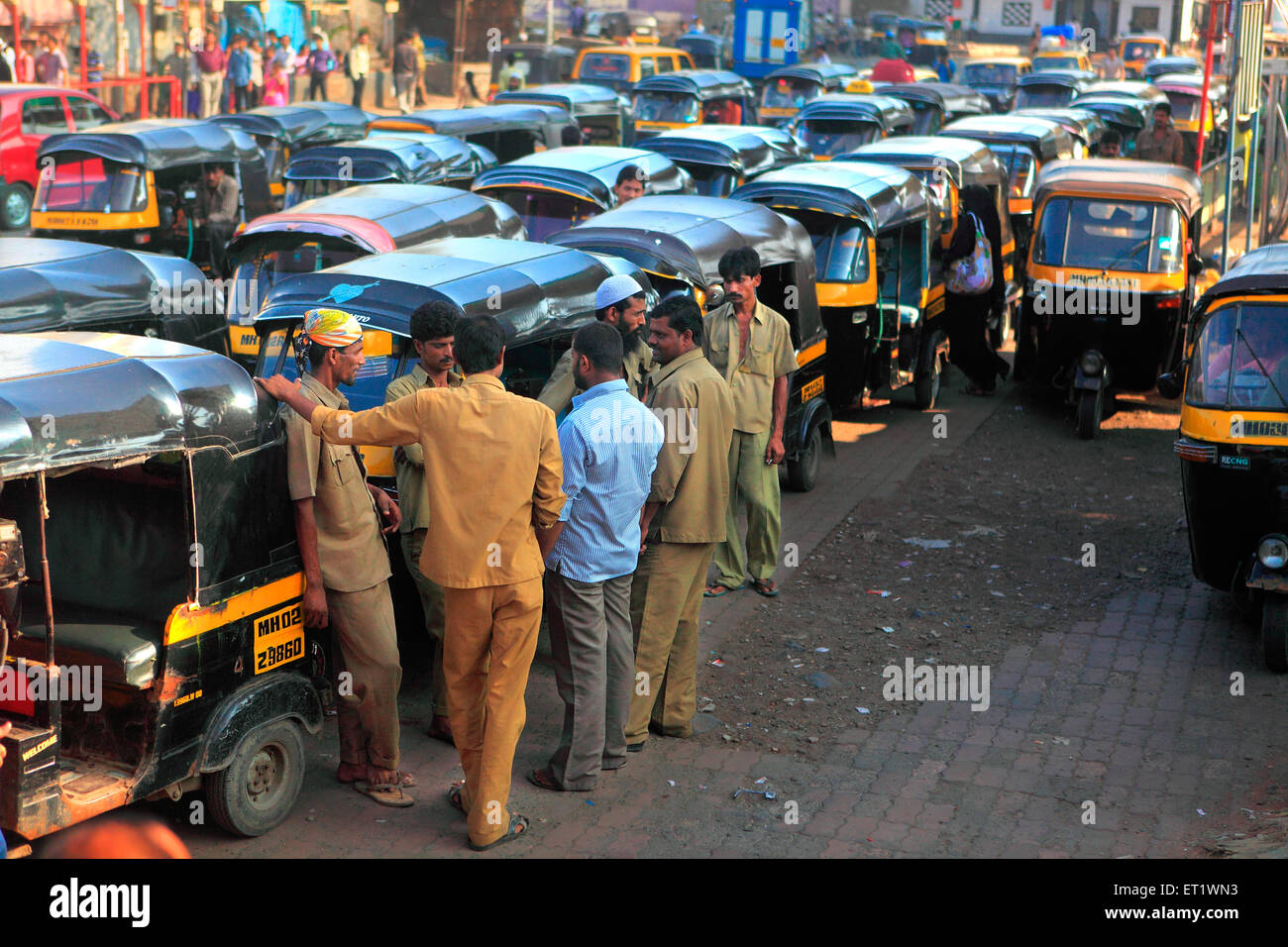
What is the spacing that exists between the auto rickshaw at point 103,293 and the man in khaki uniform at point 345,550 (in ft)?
11.7

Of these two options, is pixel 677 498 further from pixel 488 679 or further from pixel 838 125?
pixel 838 125

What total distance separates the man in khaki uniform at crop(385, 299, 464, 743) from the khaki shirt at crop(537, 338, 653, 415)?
493mm

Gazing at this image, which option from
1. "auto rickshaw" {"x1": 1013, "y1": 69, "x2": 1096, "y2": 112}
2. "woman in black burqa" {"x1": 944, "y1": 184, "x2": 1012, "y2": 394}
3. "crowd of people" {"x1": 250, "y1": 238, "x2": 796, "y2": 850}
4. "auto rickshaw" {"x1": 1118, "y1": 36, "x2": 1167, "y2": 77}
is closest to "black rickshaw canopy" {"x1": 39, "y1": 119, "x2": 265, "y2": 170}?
"woman in black burqa" {"x1": 944, "y1": 184, "x2": 1012, "y2": 394}

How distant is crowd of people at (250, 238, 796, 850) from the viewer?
202 inches

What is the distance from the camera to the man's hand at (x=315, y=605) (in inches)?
212

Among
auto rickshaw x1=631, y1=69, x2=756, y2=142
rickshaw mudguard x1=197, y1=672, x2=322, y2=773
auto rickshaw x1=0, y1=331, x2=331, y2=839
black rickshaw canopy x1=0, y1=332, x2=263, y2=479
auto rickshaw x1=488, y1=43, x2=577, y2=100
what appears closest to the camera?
black rickshaw canopy x1=0, y1=332, x2=263, y2=479

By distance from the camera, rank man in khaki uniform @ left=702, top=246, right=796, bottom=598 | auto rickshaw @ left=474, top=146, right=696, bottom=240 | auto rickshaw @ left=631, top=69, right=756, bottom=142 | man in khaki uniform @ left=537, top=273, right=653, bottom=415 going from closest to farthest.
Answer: man in khaki uniform @ left=537, top=273, right=653, bottom=415, man in khaki uniform @ left=702, top=246, right=796, bottom=598, auto rickshaw @ left=474, top=146, right=696, bottom=240, auto rickshaw @ left=631, top=69, right=756, bottom=142

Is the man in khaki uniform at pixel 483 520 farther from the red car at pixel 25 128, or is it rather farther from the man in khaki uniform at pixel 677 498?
the red car at pixel 25 128

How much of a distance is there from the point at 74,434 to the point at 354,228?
666 centimetres

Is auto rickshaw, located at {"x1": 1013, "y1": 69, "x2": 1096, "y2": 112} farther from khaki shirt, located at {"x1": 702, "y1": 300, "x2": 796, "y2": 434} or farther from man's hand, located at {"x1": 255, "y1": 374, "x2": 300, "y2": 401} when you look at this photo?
man's hand, located at {"x1": 255, "y1": 374, "x2": 300, "y2": 401}

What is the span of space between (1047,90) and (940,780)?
2649 centimetres

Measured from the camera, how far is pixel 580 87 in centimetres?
2478

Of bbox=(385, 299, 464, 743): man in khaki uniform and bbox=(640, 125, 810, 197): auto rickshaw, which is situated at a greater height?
bbox=(640, 125, 810, 197): auto rickshaw

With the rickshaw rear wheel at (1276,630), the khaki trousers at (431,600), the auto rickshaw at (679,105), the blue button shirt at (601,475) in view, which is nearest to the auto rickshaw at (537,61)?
the auto rickshaw at (679,105)
